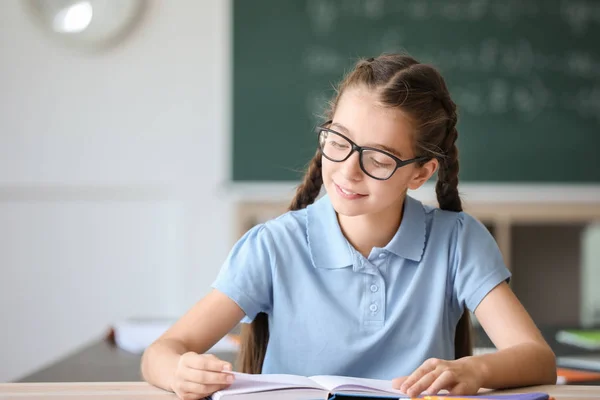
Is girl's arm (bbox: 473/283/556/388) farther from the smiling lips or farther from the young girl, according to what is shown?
the smiling lips

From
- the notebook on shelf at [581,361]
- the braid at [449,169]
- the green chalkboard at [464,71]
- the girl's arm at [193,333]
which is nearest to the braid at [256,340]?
the girl's arm at [193,333]

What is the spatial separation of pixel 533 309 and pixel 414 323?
2.91 meters

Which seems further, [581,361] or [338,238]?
[581,361]

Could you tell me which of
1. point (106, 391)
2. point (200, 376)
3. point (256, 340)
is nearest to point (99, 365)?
point (256, 340)

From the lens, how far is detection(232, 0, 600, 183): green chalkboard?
3.70 meters

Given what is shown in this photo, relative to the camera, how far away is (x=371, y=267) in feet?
4.40

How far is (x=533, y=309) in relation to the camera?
13.3 feet

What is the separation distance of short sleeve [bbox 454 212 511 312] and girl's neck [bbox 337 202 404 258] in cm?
12

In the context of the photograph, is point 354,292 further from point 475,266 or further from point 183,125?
point 183,125

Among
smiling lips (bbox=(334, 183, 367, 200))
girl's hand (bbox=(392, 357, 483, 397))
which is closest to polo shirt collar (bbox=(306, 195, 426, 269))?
smiling lips (bbox=(334, 183, 367, 200))

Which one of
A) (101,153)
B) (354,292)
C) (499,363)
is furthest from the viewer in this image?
(101,153)

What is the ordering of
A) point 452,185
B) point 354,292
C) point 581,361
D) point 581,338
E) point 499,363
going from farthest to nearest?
point 581,338, point 581,361, point 452,185, point 354,292, point 499,363

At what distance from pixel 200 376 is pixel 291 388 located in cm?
11

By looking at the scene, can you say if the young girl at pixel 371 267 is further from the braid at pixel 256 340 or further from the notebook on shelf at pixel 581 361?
the notebook on shelf at pixel 581 361
